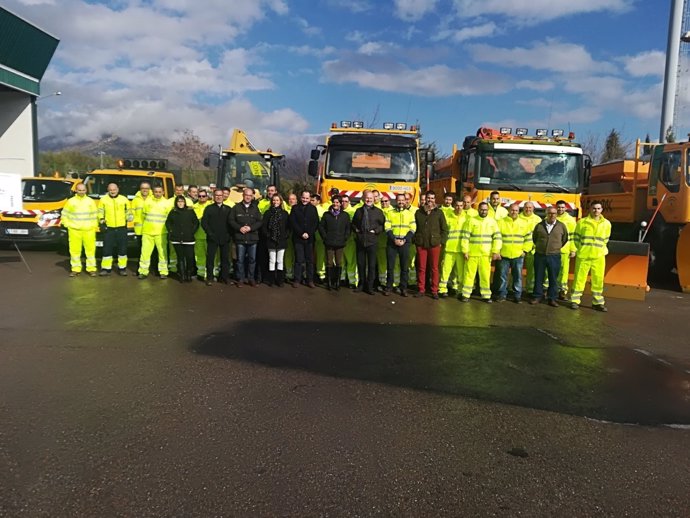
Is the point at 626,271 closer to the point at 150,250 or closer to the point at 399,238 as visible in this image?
the point at 399,238

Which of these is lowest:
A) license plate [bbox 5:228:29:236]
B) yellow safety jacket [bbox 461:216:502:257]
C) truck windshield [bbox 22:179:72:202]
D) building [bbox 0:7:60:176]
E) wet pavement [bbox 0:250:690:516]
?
wet pavement [bbox 0:250:690:516]

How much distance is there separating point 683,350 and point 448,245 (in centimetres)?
378

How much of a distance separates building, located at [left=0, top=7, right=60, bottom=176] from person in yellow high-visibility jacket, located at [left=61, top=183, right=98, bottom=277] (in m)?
18.1

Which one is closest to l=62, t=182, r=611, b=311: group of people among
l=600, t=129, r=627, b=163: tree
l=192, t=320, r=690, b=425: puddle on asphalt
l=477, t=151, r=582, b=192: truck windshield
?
l=477, t=151, r=582, b=192: truck windshield

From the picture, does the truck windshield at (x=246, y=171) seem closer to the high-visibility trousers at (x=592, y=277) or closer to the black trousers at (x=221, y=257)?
the black trousers at (x=221, y=257)

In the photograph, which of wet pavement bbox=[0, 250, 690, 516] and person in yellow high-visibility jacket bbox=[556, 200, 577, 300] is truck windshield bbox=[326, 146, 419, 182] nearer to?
person in yellow high-visibility jacket bbox=[556, 200, 577, 300]

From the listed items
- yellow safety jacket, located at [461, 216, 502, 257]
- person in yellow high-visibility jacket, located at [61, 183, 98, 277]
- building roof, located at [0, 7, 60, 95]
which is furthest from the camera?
building roof, located at [0, 7, 60, 95]

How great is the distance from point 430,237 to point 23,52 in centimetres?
2418

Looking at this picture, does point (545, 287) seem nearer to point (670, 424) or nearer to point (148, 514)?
point (670, 424)

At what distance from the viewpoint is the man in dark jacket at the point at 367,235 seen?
9.01 m

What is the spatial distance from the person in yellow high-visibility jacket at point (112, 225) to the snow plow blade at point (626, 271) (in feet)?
29.2

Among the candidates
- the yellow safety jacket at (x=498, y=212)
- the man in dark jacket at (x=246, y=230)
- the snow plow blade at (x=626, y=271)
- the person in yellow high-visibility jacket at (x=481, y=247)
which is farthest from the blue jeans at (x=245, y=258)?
the snow plow blade at (x=626, y=271)

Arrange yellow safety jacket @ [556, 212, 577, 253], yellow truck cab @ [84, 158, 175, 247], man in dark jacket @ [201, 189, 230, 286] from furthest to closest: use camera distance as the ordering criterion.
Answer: yellow truck cab @ [84, 158, 175, 247], man in dark jacket @ [201, 189, 230, 286], yellow safety jacket @ [556, 212, 577, 253]

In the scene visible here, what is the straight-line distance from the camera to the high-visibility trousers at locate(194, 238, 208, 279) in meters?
9.99
